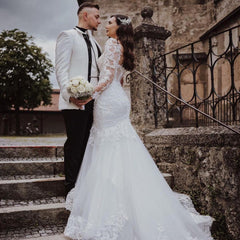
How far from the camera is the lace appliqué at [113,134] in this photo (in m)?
3.09

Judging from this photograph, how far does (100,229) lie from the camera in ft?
8.27

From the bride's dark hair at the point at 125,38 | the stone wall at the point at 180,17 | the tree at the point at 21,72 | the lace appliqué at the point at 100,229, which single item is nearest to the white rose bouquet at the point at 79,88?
the bride's dark hair at the point at 125,38

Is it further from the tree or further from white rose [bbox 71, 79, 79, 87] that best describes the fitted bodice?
the tree

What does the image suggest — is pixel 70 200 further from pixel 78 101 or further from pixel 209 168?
pixel 209 168

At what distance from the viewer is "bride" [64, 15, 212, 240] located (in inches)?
101

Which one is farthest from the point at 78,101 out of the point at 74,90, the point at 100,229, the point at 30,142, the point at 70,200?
the point at 30,142

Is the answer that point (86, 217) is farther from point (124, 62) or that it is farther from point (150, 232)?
point (124, 62)

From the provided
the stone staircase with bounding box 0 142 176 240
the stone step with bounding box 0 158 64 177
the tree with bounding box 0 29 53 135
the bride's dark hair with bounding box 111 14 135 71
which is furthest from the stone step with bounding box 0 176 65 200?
the tree with bounding box 0 29 53 135

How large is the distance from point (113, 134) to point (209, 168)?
1.23 m

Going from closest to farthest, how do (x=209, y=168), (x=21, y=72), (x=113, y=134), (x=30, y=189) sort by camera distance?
(x=113, y=134), (x=209, y=168), (x=30, y=189), (x=21, y=72)

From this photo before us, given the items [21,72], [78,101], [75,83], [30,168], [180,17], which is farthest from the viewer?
[21,72]

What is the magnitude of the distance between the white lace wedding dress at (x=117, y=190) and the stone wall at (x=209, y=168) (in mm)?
232

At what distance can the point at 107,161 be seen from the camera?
295 centimetres

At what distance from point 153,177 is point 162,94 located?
2091 millimetres
